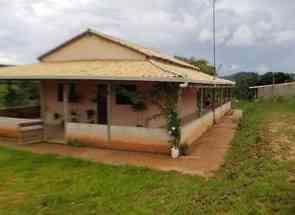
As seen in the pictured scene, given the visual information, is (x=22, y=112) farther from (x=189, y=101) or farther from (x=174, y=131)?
(x=174, y=131)

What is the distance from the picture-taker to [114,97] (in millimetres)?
12164

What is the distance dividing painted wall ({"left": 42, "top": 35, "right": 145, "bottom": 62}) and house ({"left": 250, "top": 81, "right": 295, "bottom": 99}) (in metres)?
27.5

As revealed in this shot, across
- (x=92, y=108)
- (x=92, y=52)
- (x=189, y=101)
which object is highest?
(x=92, y=52)

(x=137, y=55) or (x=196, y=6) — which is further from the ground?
(x=196, y=6)

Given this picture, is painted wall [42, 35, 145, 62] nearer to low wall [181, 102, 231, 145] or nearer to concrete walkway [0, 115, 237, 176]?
low wall [181, 102, 231, 145]

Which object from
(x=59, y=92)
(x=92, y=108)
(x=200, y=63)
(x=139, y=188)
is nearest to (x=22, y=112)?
(x=59, y=92)

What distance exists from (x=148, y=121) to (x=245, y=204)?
6.79 metres

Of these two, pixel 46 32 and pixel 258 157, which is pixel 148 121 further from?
pixel 46 32

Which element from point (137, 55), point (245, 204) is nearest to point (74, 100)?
point (137, 55)

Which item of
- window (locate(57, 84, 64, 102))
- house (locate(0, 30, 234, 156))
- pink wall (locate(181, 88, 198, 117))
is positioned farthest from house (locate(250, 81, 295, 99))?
window (locate(57, 84, 64, 102))

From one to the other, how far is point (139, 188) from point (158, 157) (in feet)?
9.24

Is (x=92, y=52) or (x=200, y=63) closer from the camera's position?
(x=92, y=52)

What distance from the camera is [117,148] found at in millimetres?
9664

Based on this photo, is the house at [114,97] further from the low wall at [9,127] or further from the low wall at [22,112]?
the low wall at [22,112]
